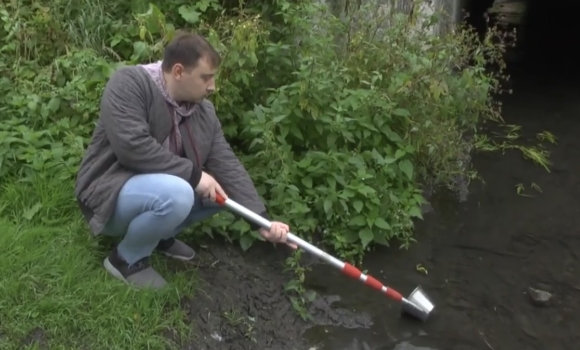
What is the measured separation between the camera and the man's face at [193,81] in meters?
3.31

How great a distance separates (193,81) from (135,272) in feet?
3.29

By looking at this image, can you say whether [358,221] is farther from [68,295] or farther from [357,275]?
[68,295]

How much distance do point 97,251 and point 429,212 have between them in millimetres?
2585

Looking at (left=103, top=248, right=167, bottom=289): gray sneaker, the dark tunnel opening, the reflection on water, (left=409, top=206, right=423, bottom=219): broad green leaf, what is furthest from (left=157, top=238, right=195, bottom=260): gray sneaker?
the dark tunnel opening

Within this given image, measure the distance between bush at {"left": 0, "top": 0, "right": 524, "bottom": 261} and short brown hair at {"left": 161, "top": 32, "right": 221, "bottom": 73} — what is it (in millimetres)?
1218

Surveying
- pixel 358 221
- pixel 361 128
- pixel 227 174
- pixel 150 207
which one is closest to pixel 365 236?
pixel 358 221

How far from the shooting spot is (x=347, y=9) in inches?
246

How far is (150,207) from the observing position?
336cm

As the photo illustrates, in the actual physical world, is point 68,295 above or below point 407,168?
above

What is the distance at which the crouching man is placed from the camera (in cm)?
331

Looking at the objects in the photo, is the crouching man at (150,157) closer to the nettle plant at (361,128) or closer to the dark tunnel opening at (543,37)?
the nettle plant at (361,128)

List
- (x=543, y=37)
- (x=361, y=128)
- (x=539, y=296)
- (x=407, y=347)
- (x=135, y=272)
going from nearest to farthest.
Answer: (x=135, y=272)
(x=407, y=347)
(x=539, y=296)
(x=361, y=128)
(x=543, y=37)

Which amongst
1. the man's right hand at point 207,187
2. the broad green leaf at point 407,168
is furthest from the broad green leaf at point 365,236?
the man's right hand at point 207,187

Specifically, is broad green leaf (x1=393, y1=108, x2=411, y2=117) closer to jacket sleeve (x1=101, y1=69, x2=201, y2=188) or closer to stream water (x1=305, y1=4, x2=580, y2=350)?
→ stream water (x1=305, y1=4, x2=580, y2=350)
